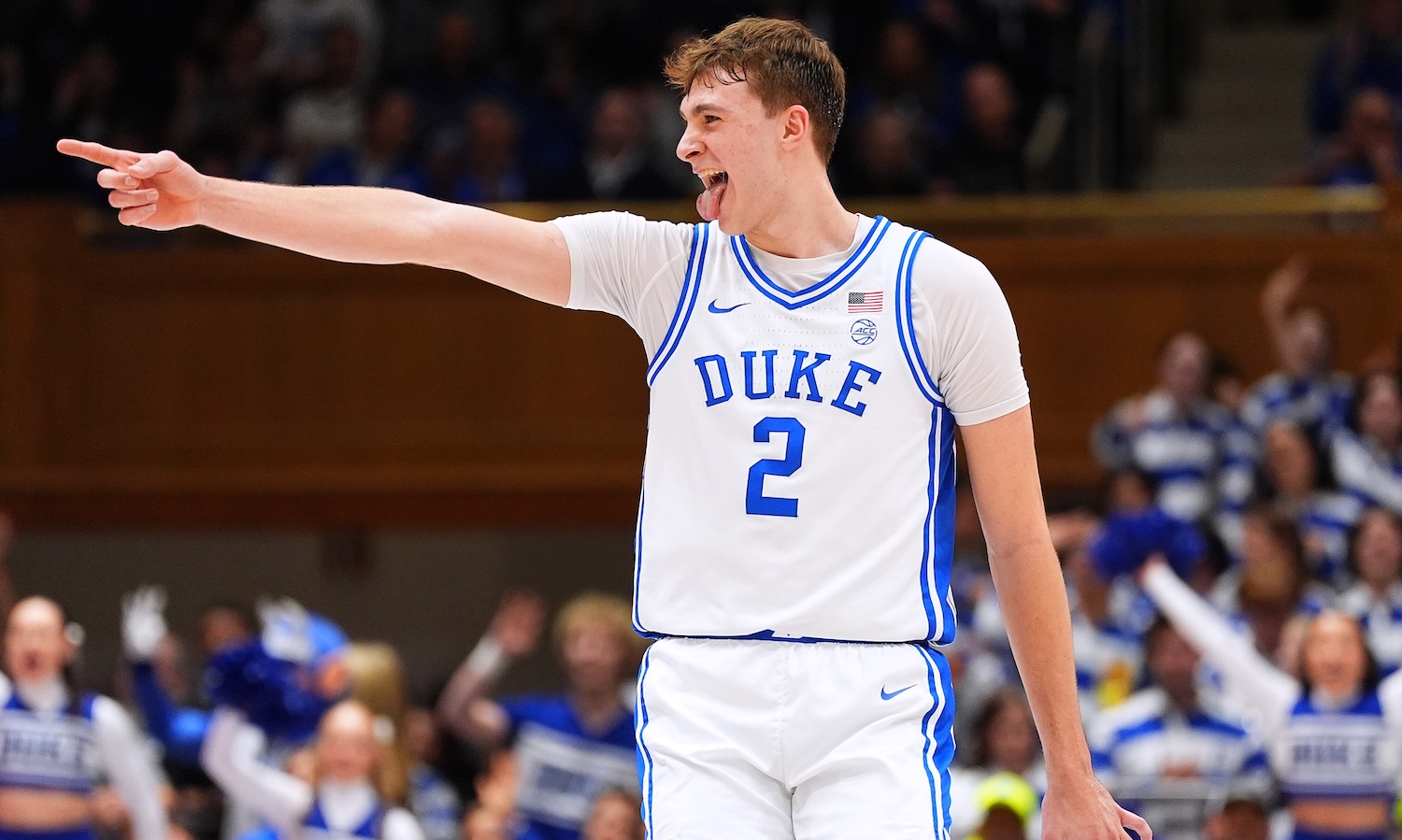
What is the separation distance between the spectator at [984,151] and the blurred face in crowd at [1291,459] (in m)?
2.33

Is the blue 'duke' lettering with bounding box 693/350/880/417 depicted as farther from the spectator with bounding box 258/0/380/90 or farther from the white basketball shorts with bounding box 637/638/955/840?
the spectator with bounding box 258/0/380/90

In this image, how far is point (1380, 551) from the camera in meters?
7.88

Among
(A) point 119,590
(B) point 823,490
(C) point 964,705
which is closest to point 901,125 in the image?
Answer: (C) point 964,705

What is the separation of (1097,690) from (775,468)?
5346mm

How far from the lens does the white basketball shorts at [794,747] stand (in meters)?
3.03

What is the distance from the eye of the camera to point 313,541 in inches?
431

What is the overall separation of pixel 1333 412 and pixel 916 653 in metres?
6.02

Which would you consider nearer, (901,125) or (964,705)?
(964,705)

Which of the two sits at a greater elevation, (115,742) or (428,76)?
(428,76)

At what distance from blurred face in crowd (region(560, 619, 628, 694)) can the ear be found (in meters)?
4.74

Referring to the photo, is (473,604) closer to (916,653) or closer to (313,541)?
(313,541)

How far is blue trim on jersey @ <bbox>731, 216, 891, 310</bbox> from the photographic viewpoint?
3197 millimetres

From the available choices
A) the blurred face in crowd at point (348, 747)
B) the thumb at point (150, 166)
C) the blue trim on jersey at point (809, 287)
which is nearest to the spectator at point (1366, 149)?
the blurred face in crowd at point (348, 747)

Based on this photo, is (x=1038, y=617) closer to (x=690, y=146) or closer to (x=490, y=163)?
(x=690, y=146)
